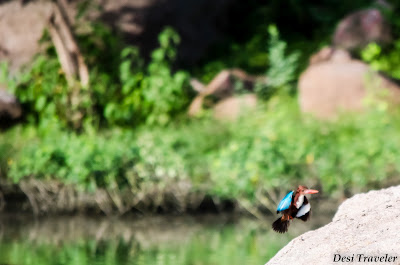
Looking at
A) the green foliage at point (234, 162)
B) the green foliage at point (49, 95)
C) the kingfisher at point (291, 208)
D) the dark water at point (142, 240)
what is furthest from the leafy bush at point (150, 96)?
the kingfisher at point (291, 208)

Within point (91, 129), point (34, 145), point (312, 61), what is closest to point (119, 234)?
point (34, 145)

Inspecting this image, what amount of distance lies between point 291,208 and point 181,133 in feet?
22.2

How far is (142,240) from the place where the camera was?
6.62m

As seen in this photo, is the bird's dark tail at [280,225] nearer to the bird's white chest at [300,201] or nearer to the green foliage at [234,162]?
the bird's white chest at [300,201]

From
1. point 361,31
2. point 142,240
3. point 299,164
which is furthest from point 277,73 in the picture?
point 142,240

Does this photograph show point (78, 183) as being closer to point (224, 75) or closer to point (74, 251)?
point (74, 251)

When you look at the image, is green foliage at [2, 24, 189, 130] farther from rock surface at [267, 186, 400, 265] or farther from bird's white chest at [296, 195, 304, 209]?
bird's white chest at [296, 195, 304, 209]

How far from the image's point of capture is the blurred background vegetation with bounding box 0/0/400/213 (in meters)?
7.87

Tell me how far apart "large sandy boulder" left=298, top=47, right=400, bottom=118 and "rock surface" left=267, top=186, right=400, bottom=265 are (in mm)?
7128

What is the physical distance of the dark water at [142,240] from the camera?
5531 millimetres

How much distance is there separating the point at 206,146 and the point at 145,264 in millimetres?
3926

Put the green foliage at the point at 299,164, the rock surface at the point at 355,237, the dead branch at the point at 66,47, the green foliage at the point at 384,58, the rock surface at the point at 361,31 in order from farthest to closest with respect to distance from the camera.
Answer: the rock surface at the point at 361,31 < the green foliage at the point at 384,58 < the dead branch at the point at 66,47 < the green foliage at the point at 299,164 < the rock surface at the point at 355,237

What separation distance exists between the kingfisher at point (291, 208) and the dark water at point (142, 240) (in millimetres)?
2279

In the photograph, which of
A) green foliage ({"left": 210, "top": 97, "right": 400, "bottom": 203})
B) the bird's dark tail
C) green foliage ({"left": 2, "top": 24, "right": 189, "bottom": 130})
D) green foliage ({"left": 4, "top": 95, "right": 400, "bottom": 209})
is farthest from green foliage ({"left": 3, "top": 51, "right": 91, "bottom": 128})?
the bird's dark tail
